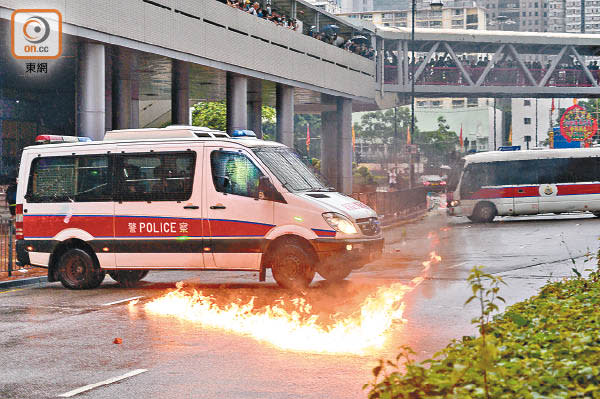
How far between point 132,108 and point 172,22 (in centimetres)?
1549

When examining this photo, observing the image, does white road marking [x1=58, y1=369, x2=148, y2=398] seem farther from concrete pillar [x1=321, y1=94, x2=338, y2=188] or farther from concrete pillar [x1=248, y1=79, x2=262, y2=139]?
concrete pillar [x1=321, y1=94, x2=338, y2=188]

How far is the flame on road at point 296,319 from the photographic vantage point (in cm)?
983

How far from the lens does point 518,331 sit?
6215 millimetres

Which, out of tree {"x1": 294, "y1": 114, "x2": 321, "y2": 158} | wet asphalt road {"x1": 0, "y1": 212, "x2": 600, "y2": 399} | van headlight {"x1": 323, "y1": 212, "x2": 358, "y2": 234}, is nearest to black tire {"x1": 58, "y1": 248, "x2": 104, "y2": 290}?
wet asphalt road {"x1": 0, "y1": 212, "x2": 600, "y2": 399}

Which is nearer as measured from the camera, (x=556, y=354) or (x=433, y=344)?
(x=556, y=354)

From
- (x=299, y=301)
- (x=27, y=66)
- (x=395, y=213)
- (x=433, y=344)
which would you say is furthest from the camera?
(x=395, y=213)

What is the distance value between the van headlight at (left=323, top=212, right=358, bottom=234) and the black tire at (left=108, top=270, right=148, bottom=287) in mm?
4058

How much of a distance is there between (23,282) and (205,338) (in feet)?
25.7

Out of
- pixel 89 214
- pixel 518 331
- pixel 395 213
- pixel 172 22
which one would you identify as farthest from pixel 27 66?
pixel 518 331

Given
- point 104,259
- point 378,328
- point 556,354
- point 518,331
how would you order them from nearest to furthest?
point 556,354
point 518,331
point 378,328
point 104,259

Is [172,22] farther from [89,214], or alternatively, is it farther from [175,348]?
[175,348]

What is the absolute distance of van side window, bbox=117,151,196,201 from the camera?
15.2m

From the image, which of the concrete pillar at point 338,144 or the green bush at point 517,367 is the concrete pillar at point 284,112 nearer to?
the concrete pillar at point 338,144

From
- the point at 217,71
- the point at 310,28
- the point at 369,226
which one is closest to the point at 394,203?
the point at 217,71
